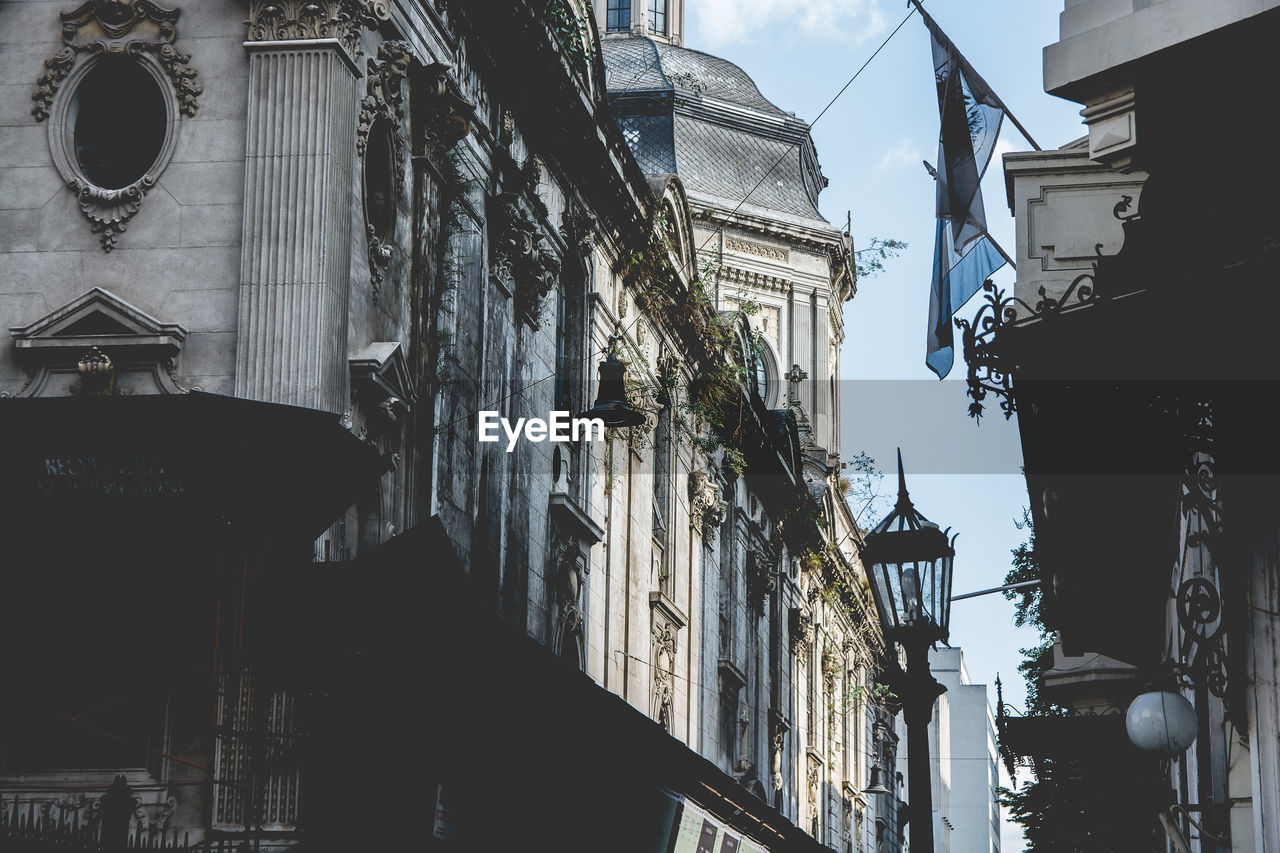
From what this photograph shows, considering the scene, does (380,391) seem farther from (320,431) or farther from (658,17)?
(658,17)

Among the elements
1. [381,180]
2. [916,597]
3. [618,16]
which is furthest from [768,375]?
[916,597]

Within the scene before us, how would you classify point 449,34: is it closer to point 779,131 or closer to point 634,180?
point 634,180

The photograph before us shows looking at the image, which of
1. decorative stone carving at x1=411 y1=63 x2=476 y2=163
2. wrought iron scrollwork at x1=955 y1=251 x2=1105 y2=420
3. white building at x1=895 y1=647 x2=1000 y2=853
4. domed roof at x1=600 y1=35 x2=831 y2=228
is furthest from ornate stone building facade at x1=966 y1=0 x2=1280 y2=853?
white building at x1=895 y1=647 x2=1000 y2=853

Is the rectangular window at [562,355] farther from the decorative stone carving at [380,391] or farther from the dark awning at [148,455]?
the dark awning at [148,455]

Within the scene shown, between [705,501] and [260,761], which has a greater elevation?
Result: [705,501]

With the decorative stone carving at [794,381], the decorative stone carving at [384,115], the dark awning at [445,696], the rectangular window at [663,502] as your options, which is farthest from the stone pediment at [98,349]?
the decorative stone carving at [794,381]

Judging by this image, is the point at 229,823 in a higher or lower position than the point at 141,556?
lower

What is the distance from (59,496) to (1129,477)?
25.7ft

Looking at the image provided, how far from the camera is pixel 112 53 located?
14.6 metres

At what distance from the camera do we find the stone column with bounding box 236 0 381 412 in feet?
45.5

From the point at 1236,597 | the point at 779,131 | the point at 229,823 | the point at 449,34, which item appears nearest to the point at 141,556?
the point at 229,823

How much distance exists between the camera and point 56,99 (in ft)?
47.8

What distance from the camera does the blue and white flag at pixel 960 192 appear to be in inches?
598

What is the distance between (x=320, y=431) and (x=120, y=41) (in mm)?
5803
